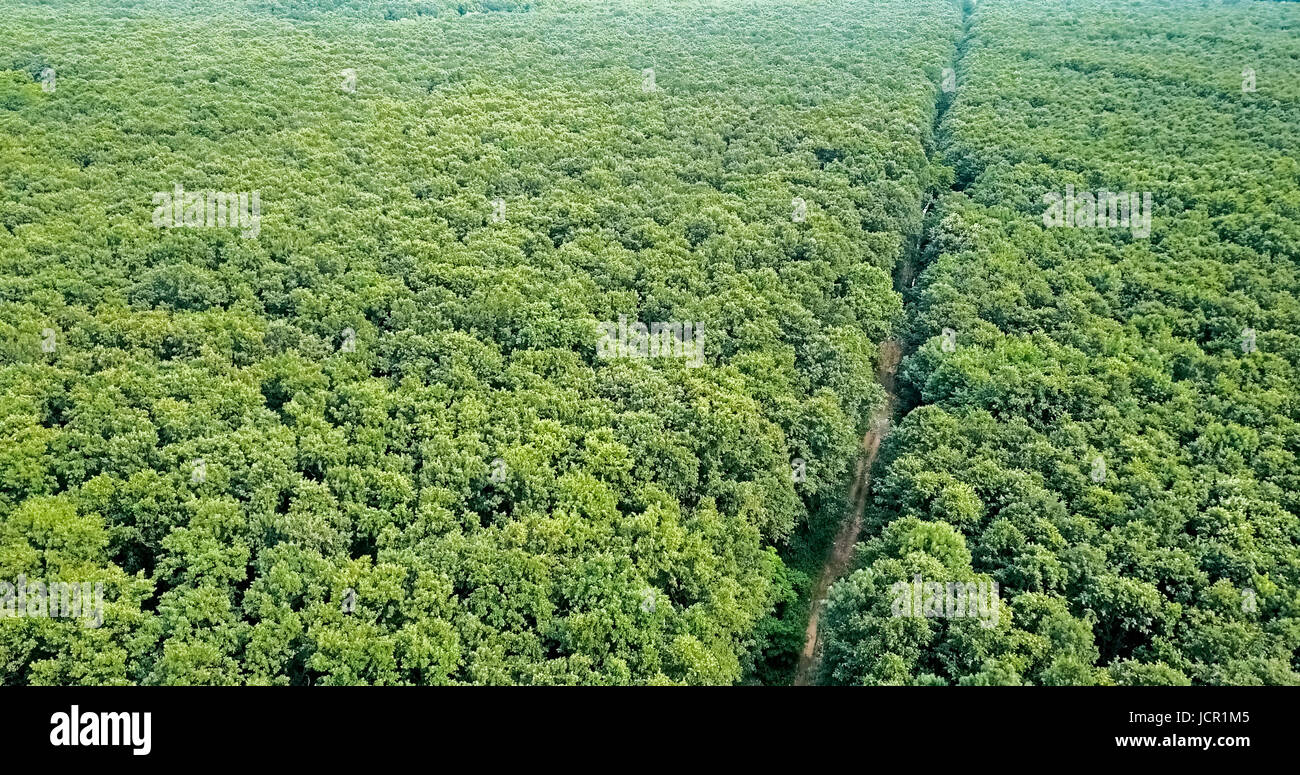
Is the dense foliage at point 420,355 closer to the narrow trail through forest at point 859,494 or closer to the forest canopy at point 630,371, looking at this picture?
the forest canopy at point 630,371

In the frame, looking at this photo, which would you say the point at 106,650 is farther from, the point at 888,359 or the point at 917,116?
the point at 917,116

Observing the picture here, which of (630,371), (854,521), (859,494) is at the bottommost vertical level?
(854,521)

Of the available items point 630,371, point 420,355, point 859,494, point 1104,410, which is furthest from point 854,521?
point 420,355

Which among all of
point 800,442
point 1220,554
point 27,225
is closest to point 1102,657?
point 1220,554

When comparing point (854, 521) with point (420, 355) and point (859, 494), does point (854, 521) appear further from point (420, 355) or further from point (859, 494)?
point (420, 355)

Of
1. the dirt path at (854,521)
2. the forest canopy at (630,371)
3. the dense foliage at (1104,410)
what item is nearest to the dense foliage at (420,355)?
the forest canopy at (630,371)

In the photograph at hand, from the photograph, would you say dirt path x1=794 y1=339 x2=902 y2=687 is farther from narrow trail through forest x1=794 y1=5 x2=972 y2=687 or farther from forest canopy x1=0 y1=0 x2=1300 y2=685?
forest canopy x1=0 y1=0 x2=1300 y2=685
